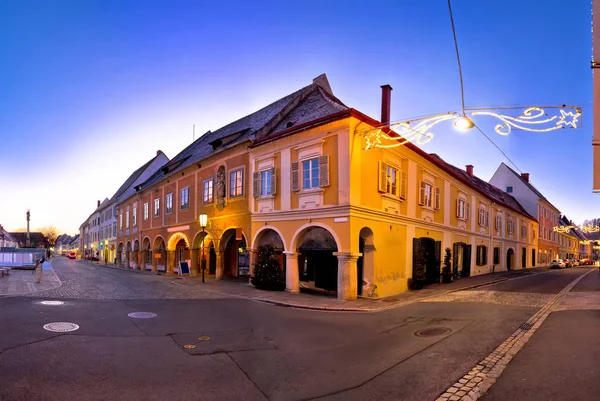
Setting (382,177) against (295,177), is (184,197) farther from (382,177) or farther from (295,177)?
(382,177)

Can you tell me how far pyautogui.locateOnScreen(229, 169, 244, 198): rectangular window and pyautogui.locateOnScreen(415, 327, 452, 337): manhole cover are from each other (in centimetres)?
1394

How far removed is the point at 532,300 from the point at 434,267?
800 centimetres

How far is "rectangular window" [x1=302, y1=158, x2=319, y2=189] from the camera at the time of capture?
16.8 meters

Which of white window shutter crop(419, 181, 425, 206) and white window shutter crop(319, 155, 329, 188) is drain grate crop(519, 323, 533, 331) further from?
white window shutter crop(419, 181, 425, 206)

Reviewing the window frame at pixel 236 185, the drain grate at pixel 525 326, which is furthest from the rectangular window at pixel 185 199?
the drain grate at pixel 525 326

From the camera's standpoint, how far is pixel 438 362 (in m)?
6.91

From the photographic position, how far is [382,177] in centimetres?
1725

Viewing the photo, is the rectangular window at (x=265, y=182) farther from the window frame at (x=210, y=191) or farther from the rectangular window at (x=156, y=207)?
the rectangular window at (x=156, y=207)

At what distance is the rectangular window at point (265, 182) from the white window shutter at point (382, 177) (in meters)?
5.39

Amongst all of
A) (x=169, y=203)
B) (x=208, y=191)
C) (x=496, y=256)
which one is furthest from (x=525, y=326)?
(x=496, y=256)

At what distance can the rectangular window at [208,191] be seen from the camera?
988 inches

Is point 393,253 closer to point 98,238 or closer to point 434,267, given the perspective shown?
point 434,267

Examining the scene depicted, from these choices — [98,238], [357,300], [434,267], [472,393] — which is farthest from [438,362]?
[98,238]

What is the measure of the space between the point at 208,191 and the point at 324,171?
1175 cm
